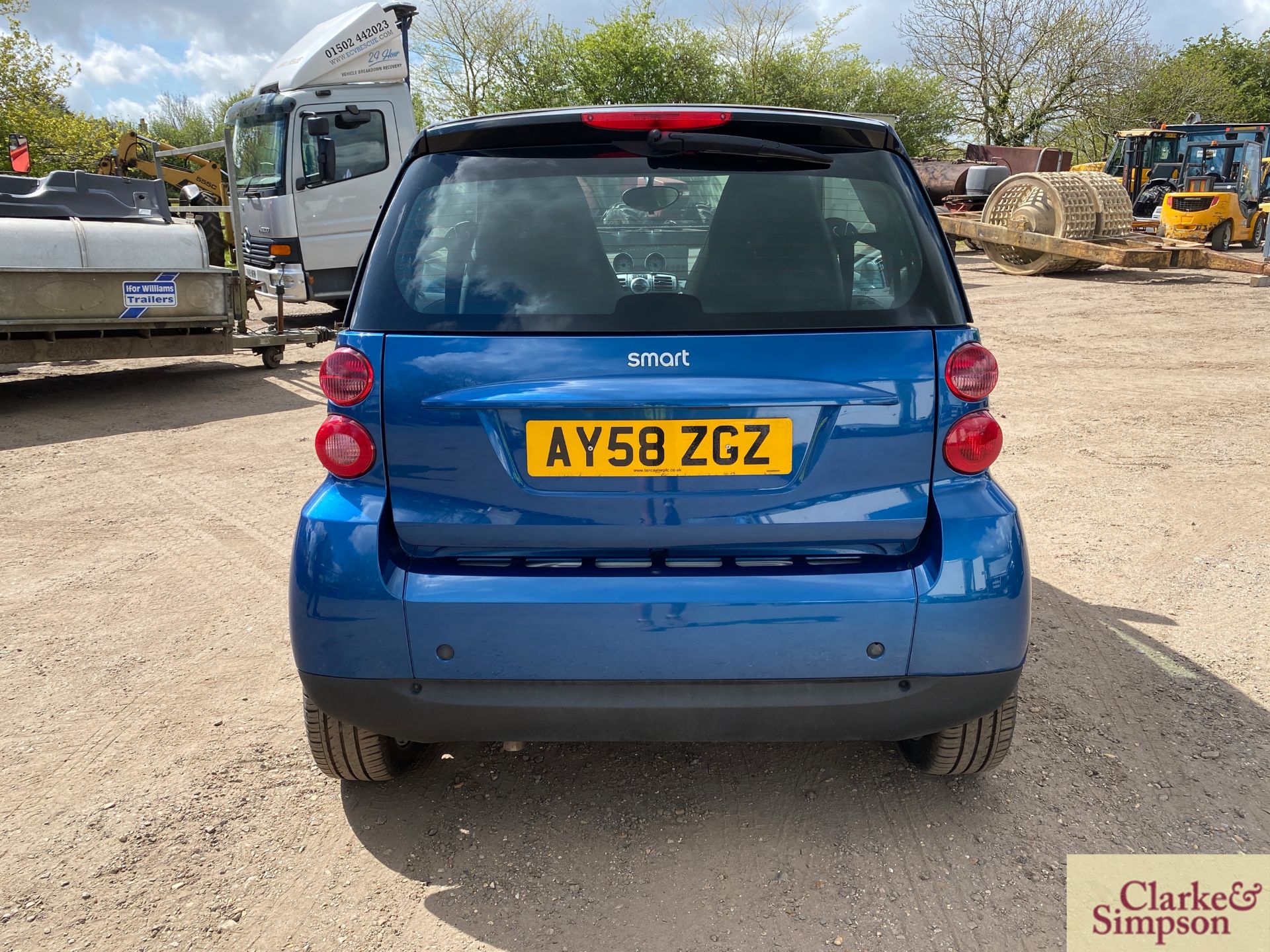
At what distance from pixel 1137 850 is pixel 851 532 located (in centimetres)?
116

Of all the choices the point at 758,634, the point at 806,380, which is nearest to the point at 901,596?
the point at 758,634

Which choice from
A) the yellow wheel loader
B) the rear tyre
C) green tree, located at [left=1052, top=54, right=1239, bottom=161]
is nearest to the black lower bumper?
the rear tyre

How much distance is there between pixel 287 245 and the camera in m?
11.8

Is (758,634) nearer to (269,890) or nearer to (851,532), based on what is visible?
(851,532)

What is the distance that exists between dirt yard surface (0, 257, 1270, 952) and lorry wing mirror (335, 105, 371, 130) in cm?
805

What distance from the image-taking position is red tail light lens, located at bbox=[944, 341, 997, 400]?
2205mm

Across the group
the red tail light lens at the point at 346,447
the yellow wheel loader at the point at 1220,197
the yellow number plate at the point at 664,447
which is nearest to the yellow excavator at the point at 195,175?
the red tail light lens at the point at 346,447

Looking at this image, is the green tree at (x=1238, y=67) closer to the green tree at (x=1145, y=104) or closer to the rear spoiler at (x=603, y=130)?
the green tree at (x=1145, y=104)

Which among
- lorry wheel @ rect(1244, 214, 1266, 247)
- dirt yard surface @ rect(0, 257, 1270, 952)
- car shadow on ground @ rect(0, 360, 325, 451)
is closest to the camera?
dirt yard surface @ rect(0, 257, 1270, 952)

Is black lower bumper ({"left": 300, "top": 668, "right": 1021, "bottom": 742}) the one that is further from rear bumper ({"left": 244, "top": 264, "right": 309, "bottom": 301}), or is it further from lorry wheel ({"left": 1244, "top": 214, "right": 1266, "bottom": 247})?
lorry wheel ({"left": 1244, "top": 214, "right": 1266, "bottom": 247})

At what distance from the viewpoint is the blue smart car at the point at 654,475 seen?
214cm

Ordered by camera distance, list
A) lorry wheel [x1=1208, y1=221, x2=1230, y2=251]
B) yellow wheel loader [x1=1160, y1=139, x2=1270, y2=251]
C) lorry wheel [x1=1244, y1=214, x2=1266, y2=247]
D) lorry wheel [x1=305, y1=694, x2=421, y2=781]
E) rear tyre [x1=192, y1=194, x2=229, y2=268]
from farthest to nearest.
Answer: lorry wheel [x1=1244, y1=214, x2=1266, y2=247] < lorry wheel [x1=1208, y1=221, x2=1230, y2=251] < yellow wheel loader [x1=1160, y1=139, x2=1270, y2=251] < rear tyre [x1=192, y1=194, x2=229, y2=268] < lorry wheel [x1=305, y1=694, x2=421, y2=781]

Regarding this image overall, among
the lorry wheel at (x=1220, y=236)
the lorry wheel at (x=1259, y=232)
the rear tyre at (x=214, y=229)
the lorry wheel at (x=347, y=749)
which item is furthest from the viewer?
the lorry wheel at (x=1259, y=232)

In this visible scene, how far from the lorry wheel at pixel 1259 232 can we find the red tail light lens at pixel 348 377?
25.2 metres
